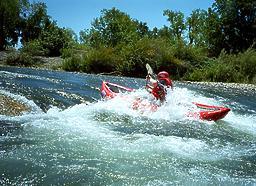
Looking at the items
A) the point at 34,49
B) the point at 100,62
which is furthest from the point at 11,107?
the point at 34,49

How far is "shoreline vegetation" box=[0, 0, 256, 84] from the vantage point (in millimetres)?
34656

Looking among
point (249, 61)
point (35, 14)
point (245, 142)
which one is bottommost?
point (245, 142)

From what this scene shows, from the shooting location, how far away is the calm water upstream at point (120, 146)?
267 inches

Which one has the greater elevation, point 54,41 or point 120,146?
point 54,41

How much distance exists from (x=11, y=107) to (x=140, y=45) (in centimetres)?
2528

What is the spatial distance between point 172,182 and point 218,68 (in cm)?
2736

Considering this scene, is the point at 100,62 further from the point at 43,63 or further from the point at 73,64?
the point at 43,63

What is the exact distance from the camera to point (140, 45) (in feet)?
117

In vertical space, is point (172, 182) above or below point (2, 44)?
below

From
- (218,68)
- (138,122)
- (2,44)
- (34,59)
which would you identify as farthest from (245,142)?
(2,44)

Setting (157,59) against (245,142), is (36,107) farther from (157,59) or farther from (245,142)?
(157,59)

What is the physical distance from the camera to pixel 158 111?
13.1 meters

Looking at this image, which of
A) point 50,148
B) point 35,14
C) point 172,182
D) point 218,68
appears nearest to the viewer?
point 172,182

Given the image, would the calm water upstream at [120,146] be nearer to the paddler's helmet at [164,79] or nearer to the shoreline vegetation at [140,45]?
the paddler's helmet at [164,79]
